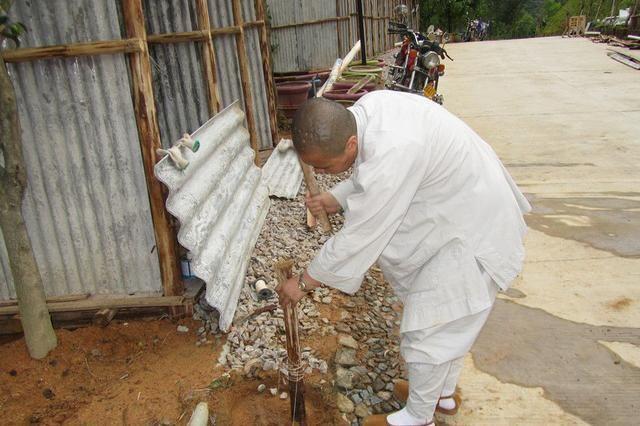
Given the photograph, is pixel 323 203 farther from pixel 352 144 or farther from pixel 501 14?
pixel 501 14

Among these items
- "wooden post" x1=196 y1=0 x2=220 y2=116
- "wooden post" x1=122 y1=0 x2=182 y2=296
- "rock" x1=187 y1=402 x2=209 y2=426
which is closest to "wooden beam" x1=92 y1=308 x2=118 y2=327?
"wooden post" x1=122 y1=0 x2=182 y2=296

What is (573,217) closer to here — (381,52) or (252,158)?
(252,158)

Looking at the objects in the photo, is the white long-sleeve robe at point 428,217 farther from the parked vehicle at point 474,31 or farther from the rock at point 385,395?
the parked vehicle at point 474,31

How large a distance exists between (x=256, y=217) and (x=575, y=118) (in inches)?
275

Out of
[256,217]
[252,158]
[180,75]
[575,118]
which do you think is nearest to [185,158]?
[256,217]

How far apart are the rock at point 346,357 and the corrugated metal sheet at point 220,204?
2.35 feet

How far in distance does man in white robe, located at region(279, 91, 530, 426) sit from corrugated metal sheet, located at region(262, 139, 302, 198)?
3.34m

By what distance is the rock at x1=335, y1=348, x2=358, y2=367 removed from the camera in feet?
9.73

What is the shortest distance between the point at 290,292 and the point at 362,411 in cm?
94

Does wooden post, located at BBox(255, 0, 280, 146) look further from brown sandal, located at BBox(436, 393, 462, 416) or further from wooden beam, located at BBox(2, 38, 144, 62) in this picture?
brown sandal, located at BBox(436, 393, 462, 416)

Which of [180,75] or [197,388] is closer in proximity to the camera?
[197,388]

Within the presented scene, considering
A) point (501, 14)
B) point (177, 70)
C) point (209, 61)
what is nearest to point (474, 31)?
point (501, 14)

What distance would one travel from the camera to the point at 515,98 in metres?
10.9

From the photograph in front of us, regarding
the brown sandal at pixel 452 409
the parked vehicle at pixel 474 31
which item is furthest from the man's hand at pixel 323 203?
the parked vehicle at pixel 474 31
